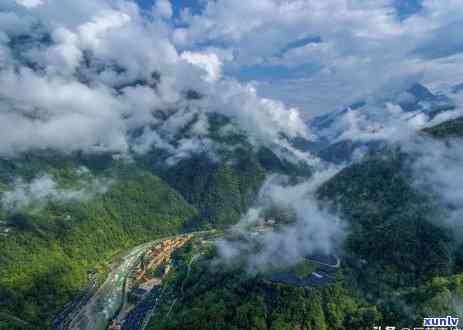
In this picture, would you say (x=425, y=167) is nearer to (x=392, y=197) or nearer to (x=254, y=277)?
(x=392, y=197)

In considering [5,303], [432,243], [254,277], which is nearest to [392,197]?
[432,243]

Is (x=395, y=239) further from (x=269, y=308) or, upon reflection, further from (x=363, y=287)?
(x=269, y=308)

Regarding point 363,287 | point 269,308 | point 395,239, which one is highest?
point 395,239

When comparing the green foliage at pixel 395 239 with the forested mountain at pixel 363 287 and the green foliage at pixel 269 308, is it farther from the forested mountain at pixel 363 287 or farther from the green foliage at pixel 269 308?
the green foliage at pixel 269 308

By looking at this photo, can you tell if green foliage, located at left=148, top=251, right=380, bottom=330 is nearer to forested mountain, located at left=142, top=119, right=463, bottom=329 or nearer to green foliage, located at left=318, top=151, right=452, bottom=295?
forested mountain, located at left=142, top=119, right=463, bottom=329

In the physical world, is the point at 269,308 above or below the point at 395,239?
below

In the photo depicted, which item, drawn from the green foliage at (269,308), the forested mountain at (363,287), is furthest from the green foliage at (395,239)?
the green foliage at (269,308)

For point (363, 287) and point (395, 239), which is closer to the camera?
point (363, 287)

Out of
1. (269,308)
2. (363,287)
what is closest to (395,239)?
(363,287)

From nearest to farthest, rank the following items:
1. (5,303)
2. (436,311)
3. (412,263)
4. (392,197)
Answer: (436,311)
(412,263)
(5,303)
(392,197)

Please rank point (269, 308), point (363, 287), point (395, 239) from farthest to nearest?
point (395, 239) < point (363, 287) < point (269, 308)

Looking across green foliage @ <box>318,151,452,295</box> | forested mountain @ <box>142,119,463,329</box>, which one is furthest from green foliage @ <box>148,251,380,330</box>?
green foliage @ <box>318,151,452,295</box>
